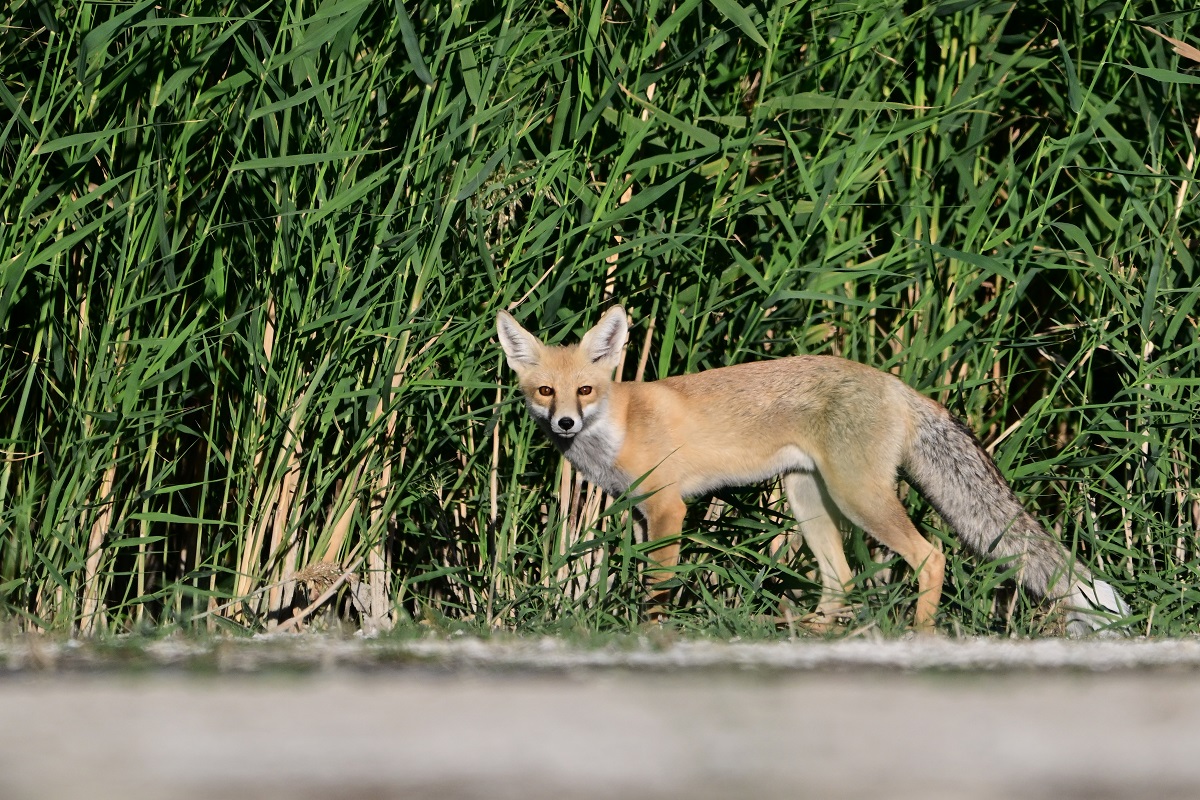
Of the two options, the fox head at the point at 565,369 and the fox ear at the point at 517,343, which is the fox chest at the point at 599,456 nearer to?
the fox head at the point at 565,369

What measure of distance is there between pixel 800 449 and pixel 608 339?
2.81 feet

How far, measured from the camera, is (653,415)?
507cm

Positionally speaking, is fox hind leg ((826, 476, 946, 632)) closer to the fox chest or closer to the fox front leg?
the fox front leg

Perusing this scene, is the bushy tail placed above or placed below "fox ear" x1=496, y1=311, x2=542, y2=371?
below

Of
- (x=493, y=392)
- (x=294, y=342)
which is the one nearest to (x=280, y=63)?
(x=294, y=342)

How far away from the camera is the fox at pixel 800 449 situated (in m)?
4.68

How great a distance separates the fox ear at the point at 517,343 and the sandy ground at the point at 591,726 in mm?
2294

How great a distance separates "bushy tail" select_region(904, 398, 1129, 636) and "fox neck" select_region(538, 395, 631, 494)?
1.08 m

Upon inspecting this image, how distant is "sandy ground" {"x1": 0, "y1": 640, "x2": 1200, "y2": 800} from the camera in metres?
1.39

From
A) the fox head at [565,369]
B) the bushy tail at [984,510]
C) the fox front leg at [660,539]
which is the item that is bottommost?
the fox front leg at [660,539]

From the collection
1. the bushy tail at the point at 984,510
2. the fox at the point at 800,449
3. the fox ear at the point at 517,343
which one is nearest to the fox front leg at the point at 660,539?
the fox at the point at 800,449

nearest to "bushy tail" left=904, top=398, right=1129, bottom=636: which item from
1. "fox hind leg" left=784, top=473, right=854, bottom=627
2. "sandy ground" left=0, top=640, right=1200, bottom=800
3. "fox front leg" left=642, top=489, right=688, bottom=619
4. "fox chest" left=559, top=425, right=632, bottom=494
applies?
"fox hind leg" left=784, top=473, right=854, bottom=627

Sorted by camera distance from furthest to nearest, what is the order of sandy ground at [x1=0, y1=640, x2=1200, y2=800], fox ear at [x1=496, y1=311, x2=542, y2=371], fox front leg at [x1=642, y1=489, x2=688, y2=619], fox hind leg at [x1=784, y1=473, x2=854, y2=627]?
fox hind leg at [x1=784, y1=473, x2=854, y2=627]
fox ear at [x1=496, y1=311, x2=542, y2=371]
fox front leg at [x1=642, y1=489, x2=688, y2=619]
sandy ground at [x1=0, y1=640, x2=1200, y2=800]

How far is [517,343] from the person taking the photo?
4.74 metres
